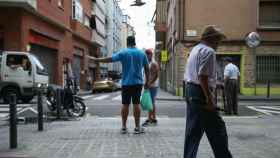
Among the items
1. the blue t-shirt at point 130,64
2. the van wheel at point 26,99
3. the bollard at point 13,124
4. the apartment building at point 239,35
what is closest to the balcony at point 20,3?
the van wheel at point 26,99

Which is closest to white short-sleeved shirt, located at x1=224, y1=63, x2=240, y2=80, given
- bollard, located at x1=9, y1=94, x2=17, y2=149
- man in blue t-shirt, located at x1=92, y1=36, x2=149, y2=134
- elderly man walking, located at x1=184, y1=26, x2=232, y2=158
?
man in blue t-shirt, located at x1=92, y1=36, x2=149, y2=134

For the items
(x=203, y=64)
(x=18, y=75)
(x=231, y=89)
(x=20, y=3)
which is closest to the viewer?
(x=203, y=64)

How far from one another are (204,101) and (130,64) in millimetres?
3945

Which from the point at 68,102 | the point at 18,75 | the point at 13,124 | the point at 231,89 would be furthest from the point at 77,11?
the point at 13,124

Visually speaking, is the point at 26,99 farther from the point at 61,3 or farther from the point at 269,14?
the point at 61,3

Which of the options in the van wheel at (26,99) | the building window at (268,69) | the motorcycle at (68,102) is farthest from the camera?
the building window at (268,69)

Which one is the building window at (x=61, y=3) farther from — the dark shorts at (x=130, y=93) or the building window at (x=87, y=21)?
the dark shorts at (x=130, y=93)

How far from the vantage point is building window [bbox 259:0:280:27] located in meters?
29.9

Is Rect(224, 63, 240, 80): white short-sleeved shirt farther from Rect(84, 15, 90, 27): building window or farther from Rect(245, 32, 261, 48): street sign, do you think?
Rect(84, 15, 90, 27): building window

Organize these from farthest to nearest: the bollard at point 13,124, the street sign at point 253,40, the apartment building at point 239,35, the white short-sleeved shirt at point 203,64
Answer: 1. the apartment building at point 239,35
2. the street sign at point 253,40
3. the bollard at point 13,124
4. the white short-sleeved shirt at point 203,64

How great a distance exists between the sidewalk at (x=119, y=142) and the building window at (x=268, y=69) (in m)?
18.8

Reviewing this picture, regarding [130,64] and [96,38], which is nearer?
[130,64]

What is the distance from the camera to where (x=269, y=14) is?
30.0 meters

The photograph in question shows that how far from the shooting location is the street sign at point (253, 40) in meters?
27.8
